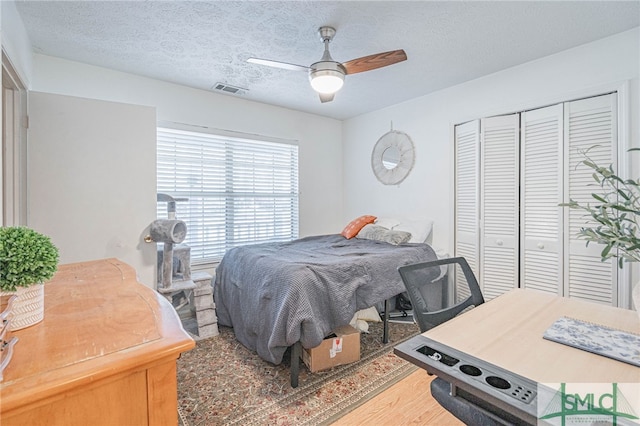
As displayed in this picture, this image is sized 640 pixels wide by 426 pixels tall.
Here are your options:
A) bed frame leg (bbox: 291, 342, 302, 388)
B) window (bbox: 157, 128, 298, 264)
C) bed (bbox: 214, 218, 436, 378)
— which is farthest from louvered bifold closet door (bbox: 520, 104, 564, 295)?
window (bbox: 157, 128, 298, 264)

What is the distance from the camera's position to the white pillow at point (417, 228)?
11.2 feet

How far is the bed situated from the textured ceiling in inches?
68.0

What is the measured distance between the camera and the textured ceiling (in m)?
1.94

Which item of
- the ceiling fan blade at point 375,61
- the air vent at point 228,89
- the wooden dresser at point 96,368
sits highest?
the air vent at point 228,89

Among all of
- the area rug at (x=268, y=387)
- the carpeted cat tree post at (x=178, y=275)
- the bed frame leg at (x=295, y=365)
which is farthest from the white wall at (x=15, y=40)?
the bed frame leg at (x=295, y=365)

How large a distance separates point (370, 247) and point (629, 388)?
2366 millimetres

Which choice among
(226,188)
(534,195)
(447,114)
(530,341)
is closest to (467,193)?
(534,195)

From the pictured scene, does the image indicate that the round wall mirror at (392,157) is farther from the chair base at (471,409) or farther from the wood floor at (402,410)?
the chair base at (471,409)

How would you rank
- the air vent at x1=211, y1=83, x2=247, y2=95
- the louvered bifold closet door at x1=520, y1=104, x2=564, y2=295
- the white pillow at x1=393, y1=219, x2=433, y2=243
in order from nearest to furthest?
the louvered bifold closet door at x1=520, y1=104, x2=564, y2=295
the air vent at x1=211, y1=83, x2=247, y2=95
the white pillow at x1=393, y1=219, x2=433, y2=243

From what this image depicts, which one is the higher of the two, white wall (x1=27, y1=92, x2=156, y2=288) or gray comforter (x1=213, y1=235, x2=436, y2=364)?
white wall (x1=27, y1=92, x2=156, y2=288)

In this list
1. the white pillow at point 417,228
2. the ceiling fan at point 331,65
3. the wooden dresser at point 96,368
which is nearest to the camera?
the wooden dresser at point 96,368

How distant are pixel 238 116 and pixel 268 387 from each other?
293 centimetres

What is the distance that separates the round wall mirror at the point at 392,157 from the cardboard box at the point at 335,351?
225cm

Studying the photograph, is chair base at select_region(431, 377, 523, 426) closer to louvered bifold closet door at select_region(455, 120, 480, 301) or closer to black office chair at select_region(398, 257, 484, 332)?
black office chair at select_region(398, 257, 484, 332)
